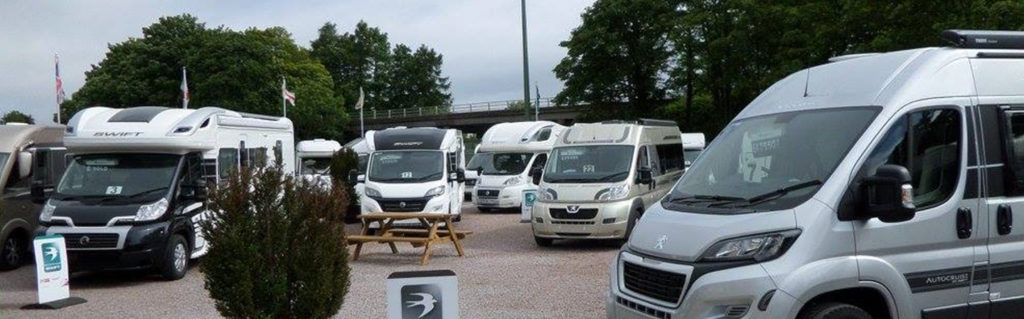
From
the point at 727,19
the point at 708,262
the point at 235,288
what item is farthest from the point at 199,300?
the point at 727,19

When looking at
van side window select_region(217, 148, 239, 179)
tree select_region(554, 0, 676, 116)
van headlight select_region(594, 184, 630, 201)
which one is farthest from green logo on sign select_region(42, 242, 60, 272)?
tree select_region(554, 0, 676, 116)

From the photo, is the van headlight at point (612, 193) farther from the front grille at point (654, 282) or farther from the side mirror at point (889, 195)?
the side mirror at point (889, 195)

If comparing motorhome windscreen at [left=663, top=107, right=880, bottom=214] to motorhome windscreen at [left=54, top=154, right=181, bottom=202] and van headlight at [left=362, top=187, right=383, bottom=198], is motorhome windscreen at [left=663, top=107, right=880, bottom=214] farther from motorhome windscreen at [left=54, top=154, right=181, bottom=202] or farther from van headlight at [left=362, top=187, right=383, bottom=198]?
van headlight at [left=362, top=187, right=383, bottom=198]

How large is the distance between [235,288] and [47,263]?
609cm

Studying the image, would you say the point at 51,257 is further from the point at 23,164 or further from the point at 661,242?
the point at 661,242

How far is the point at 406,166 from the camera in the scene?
66.6ft

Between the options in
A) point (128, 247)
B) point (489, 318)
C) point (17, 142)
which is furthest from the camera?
point (17, 142)

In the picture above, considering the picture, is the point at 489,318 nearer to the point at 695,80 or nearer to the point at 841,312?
the point at 841,312

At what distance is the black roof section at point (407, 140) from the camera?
67.8ft

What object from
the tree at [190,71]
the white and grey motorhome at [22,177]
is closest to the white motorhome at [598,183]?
the white and grey motorhome at [22,177]

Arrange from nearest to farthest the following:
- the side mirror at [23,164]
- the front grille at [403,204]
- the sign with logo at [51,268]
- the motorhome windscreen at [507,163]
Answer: the sign with logo at [51,268] → the side mirror at [23,164] → the front grille at [403,204] → the motorhome windscreen at [507,163]

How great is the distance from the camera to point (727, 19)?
44688mm

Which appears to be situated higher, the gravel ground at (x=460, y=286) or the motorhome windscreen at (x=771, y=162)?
the motorhome windscreen at (x=771, y=162)

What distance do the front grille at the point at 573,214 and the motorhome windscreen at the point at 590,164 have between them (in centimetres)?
61
